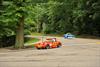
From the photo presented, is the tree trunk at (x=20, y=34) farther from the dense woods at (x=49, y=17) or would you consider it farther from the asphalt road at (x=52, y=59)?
the asphalt road at (x=52, y=59)

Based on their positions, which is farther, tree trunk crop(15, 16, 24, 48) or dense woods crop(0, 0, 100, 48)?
tree trunk crop(15, 16, 24, 48)

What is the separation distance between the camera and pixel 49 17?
100 meters

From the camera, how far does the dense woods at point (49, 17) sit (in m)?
48.7

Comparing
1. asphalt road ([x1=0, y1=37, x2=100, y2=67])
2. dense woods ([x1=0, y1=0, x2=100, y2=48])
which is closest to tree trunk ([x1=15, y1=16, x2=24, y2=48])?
dense woods ([x1=0, y1=0, x2=100, y2=48])

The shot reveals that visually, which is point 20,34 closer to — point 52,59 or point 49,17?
point 52,59

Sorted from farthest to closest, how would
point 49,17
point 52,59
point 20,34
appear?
point 49,17, point 20,34, point 52,59

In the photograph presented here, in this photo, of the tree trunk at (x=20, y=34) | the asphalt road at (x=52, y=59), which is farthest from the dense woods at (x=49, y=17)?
the asphalt road at (x=52, y=59)

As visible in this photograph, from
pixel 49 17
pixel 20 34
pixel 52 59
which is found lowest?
pixel 52 59

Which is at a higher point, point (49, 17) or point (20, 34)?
point (49, 17)

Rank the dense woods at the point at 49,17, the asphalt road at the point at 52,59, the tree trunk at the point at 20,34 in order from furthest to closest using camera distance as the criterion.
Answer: the tree trunk at the point at 20,34 < the dense woods at the point at 49,17 < the asphalt road at the point at 52,59

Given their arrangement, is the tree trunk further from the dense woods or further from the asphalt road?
the asphalt road

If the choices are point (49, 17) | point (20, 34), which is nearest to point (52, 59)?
point (20, 34)

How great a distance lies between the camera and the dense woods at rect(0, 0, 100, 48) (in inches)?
1917

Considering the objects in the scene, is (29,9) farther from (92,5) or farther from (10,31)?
(92,5)
